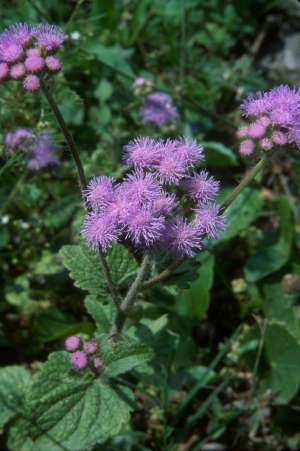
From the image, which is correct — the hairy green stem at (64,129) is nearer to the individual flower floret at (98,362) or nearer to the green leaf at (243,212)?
the individual flower floret at (98,362)

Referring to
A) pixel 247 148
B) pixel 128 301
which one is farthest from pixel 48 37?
pixel 128 301

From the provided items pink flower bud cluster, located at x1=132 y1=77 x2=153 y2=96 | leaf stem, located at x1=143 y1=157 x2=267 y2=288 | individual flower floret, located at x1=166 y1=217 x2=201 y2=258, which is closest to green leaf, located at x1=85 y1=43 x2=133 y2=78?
pink flower bud cluster, located at x1=132 y1=77 x2=153 y2=96

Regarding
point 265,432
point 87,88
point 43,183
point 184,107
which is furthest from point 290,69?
point 265,432

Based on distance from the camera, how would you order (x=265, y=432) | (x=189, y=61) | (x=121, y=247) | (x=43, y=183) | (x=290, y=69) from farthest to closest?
(x=290, y=69) < (x=189, y=61) < (x=43, y=183) < (x=265, y=432) < (x=121, y=247)

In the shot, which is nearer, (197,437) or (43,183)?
(197,437)

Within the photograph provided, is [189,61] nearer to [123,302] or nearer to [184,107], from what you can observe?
[184,107]

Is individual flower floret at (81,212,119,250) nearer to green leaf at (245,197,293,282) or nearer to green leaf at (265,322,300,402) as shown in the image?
green leaf at (265,322,300,402)

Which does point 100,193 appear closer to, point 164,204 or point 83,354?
point 164,204
